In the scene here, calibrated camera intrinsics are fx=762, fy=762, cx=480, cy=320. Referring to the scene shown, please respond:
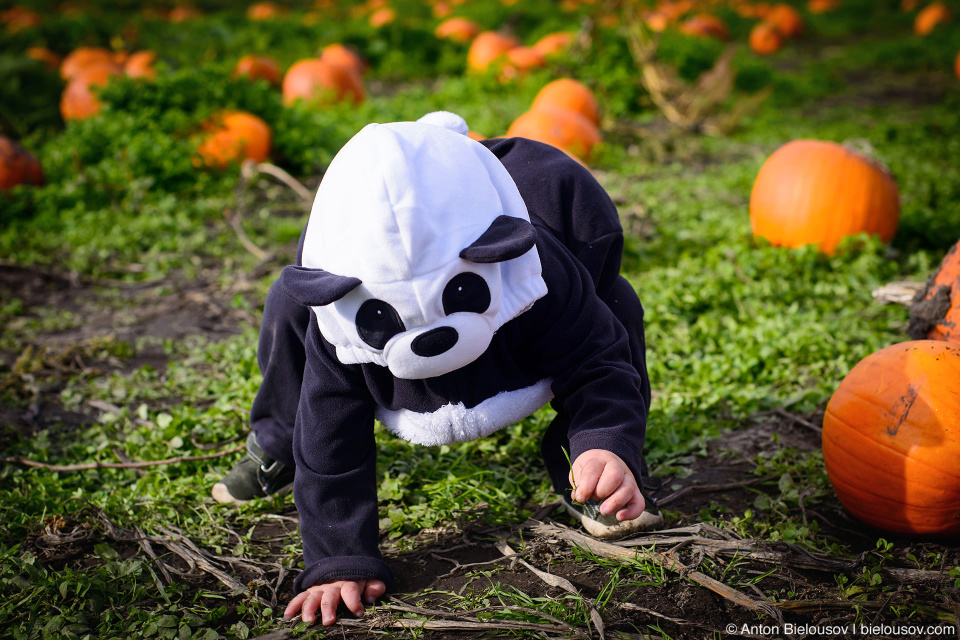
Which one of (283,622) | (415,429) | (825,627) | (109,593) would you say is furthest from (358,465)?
(825,627)

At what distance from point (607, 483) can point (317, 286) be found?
904mm

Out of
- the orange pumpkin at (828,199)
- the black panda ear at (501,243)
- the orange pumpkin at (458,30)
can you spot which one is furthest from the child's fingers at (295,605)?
the orange pumpkin at (458,30)

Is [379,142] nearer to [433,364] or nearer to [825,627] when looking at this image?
[433,364]

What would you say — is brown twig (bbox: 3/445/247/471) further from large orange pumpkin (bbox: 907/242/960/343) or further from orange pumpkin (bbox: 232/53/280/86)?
orange pumpkin (bbox: 232/53/280/86)

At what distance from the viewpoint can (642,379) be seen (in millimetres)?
2512

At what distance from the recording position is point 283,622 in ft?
7.18

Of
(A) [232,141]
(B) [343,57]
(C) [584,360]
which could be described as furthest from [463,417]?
(B) [343,57]

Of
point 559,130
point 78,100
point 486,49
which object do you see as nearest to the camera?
point 559,130

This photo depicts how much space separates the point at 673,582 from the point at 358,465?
3.18ft

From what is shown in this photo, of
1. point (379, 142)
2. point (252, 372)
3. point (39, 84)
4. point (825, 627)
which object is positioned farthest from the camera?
point (39, 84)

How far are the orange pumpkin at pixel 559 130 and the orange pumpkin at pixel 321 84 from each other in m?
3.25

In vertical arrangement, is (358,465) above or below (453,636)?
above

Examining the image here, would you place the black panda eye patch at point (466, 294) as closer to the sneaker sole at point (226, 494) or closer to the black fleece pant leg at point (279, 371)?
the black fleece pant leg at point (279, 371)

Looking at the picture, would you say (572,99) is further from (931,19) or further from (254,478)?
(931,19)
